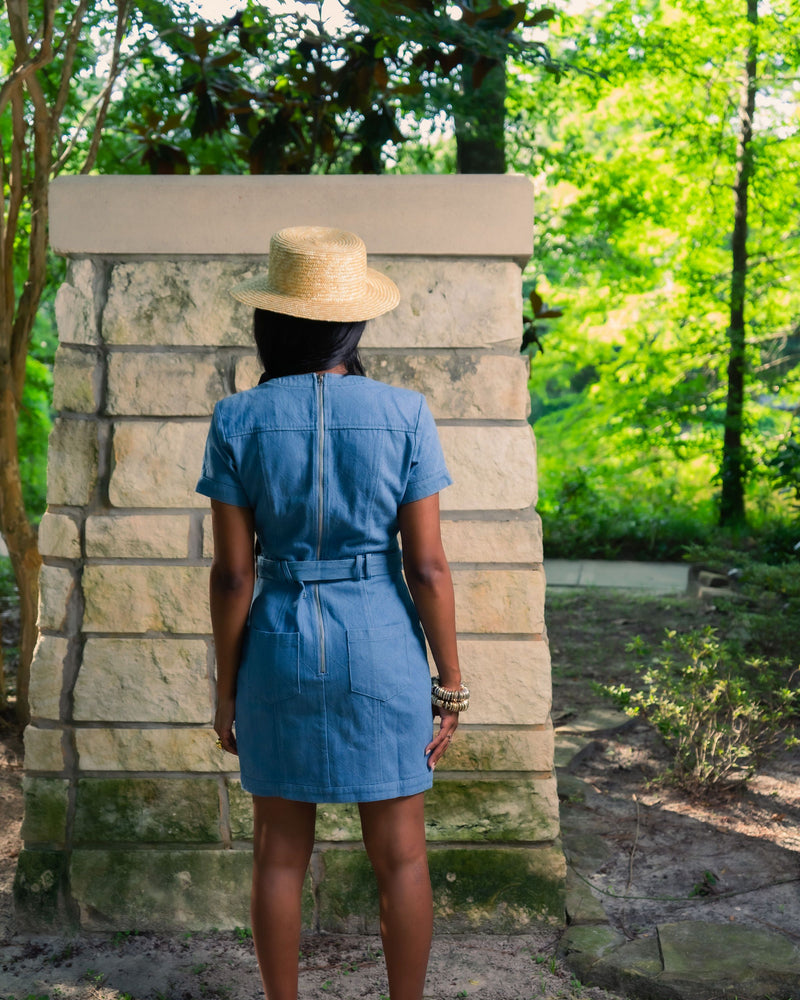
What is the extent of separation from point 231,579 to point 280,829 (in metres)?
0.56

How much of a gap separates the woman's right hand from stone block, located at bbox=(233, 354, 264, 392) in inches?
37.7

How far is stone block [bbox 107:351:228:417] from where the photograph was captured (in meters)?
2.71

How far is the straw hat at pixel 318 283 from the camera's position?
1.96 meters

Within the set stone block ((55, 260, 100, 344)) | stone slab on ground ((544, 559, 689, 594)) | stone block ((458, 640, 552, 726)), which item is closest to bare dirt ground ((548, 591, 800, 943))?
stone block ((458, 640, 552, 726))

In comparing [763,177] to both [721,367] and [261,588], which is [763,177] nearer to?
[721,367]

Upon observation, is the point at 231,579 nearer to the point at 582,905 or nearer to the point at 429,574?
the point at 429,574

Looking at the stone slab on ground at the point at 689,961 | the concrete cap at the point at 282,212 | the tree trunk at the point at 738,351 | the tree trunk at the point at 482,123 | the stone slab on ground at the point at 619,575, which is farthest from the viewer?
the tree trunk at the point at 738,351

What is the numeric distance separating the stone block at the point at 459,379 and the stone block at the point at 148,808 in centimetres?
128

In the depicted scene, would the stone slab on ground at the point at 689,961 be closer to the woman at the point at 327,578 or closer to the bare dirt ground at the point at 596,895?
the bare dirt ground at the point at 596,895

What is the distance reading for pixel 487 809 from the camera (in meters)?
2.80

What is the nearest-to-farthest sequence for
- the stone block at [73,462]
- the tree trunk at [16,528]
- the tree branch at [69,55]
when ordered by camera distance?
the stone block at [73,462]
the tree branch at [69,55]
the tree trunk at [16,528]

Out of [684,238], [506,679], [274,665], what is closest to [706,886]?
[506,679]

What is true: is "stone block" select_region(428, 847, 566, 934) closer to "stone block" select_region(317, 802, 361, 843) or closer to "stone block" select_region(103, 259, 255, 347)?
"stone block" select_region(317, 802, 361, 843)

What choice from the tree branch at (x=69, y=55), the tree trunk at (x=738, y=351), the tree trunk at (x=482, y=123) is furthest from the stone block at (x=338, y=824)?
the tree trunk at (x=738, y=351)
